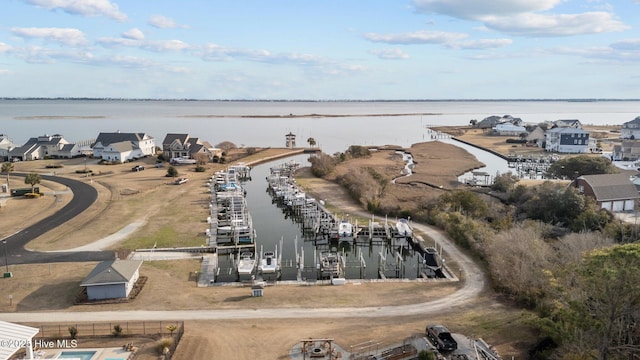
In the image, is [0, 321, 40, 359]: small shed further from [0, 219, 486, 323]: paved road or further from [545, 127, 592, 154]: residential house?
[545, 127, 592, 154]: residential house

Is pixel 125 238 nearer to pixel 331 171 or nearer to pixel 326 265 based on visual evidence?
pixel 326 265

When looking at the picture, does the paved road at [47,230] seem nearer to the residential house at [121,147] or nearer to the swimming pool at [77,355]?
the swimming pool at [77,355]

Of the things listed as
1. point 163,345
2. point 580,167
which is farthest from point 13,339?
point 580,167

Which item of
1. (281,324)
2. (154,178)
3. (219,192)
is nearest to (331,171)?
(219,192)

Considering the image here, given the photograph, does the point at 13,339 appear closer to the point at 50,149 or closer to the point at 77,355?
the point at 77,355

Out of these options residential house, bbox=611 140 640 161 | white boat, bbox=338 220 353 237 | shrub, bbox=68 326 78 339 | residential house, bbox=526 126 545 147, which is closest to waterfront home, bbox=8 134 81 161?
white boat, bbox=338 220 353 237
